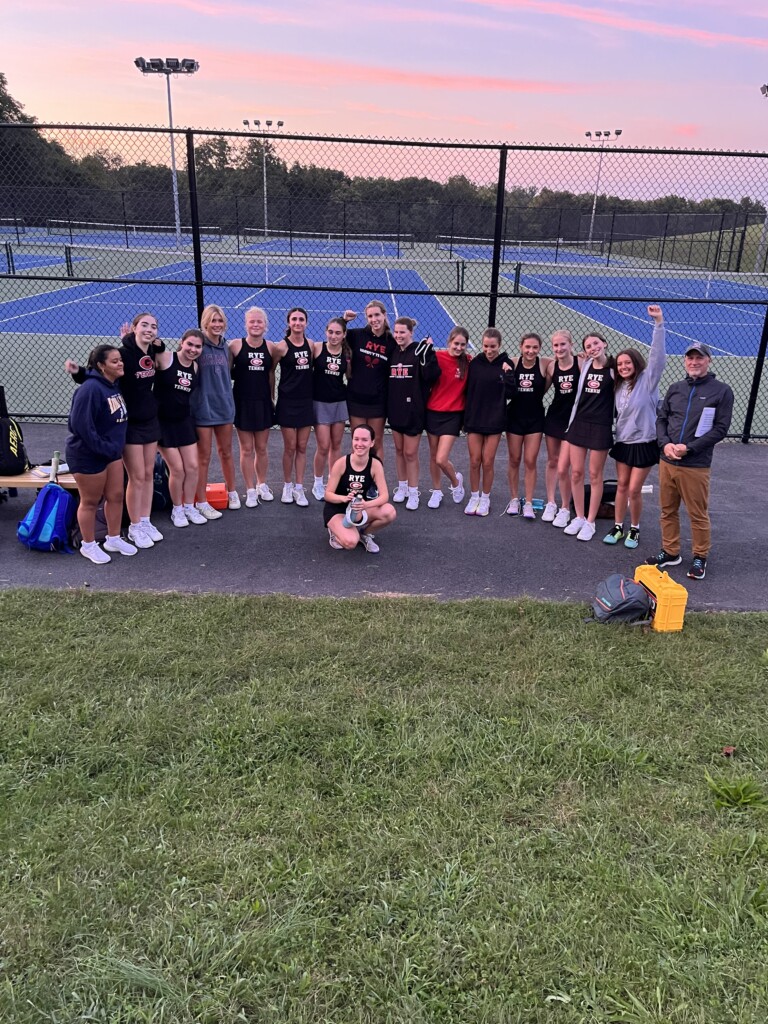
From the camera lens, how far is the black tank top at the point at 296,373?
6562 mm

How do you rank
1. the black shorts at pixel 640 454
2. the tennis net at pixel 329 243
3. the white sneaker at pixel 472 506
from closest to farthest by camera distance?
the black shorts at pixel 640 454, the white sneaker at pixel 472 506, the tennis net at pixel 329 243

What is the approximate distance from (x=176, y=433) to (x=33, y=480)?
132cm

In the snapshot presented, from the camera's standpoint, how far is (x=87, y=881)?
2824mm

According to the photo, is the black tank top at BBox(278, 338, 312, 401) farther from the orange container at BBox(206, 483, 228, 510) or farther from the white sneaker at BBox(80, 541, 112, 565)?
the white sneaker at BBox(80, 541, 112, 565)

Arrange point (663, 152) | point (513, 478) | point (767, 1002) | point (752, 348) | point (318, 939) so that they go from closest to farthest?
1. point (767, 1002)
2. point (318, 939)
3. point (513, 478)
4. point (663, 152)
5. point (752, 348)

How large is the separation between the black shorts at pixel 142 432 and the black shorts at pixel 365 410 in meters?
1.79

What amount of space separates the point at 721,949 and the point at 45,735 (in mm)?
3074

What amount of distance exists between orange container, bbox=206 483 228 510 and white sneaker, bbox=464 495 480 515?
229 centimetres

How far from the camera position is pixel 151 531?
6133 millimetres

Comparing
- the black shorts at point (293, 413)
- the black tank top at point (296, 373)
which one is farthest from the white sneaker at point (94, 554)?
the black tank top at point (296, 373)

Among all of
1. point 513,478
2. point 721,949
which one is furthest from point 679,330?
point 721,949

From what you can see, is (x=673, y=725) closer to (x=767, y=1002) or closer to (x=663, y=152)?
(x=767, y=1002)

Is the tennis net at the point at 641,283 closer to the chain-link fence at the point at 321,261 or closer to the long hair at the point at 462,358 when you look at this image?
the chain-link fence at the point at 321,261

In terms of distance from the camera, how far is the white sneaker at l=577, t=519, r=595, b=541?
6.40 metres
